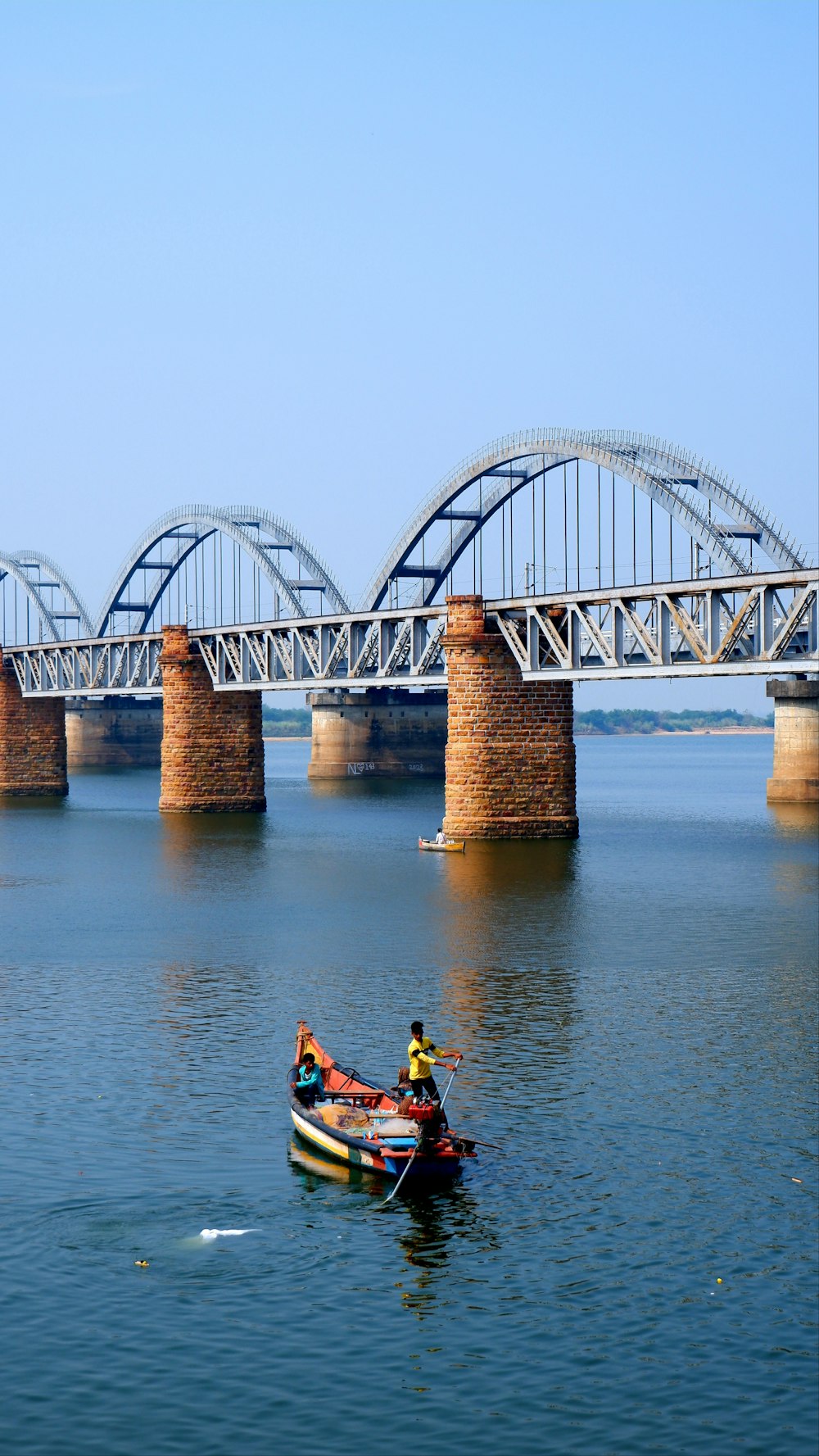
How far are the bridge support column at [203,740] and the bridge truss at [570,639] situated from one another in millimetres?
1119

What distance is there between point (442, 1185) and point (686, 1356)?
20.7 ft

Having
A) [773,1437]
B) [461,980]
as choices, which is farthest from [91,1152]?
[461,980]

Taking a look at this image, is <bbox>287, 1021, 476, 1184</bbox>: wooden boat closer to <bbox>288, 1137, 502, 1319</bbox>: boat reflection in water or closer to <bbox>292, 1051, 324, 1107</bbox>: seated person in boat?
<bbox>292, 1051, 324, 1107</bbox>: seated person in boat

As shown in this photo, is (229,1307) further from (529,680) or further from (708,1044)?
(529,680)

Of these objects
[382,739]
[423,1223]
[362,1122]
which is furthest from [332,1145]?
[382,739]

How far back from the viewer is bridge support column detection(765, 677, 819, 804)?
324 feet

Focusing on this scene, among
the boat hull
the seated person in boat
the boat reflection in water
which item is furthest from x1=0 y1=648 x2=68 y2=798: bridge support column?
the boat reflection in water

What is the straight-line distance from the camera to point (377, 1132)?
24.5m

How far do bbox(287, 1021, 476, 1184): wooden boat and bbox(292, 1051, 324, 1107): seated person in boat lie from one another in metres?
0.08

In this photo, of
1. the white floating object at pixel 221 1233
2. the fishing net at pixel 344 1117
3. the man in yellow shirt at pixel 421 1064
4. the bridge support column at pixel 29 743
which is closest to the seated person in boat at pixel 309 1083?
the fishing net at pixel 344 1117

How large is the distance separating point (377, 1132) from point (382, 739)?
137 m

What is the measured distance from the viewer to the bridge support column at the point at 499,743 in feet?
231

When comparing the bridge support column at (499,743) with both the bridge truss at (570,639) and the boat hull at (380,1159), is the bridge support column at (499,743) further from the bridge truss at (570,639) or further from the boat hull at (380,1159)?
the boat hull at (380,1159)

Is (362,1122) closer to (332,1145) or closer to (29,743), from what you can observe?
(332,1145)
